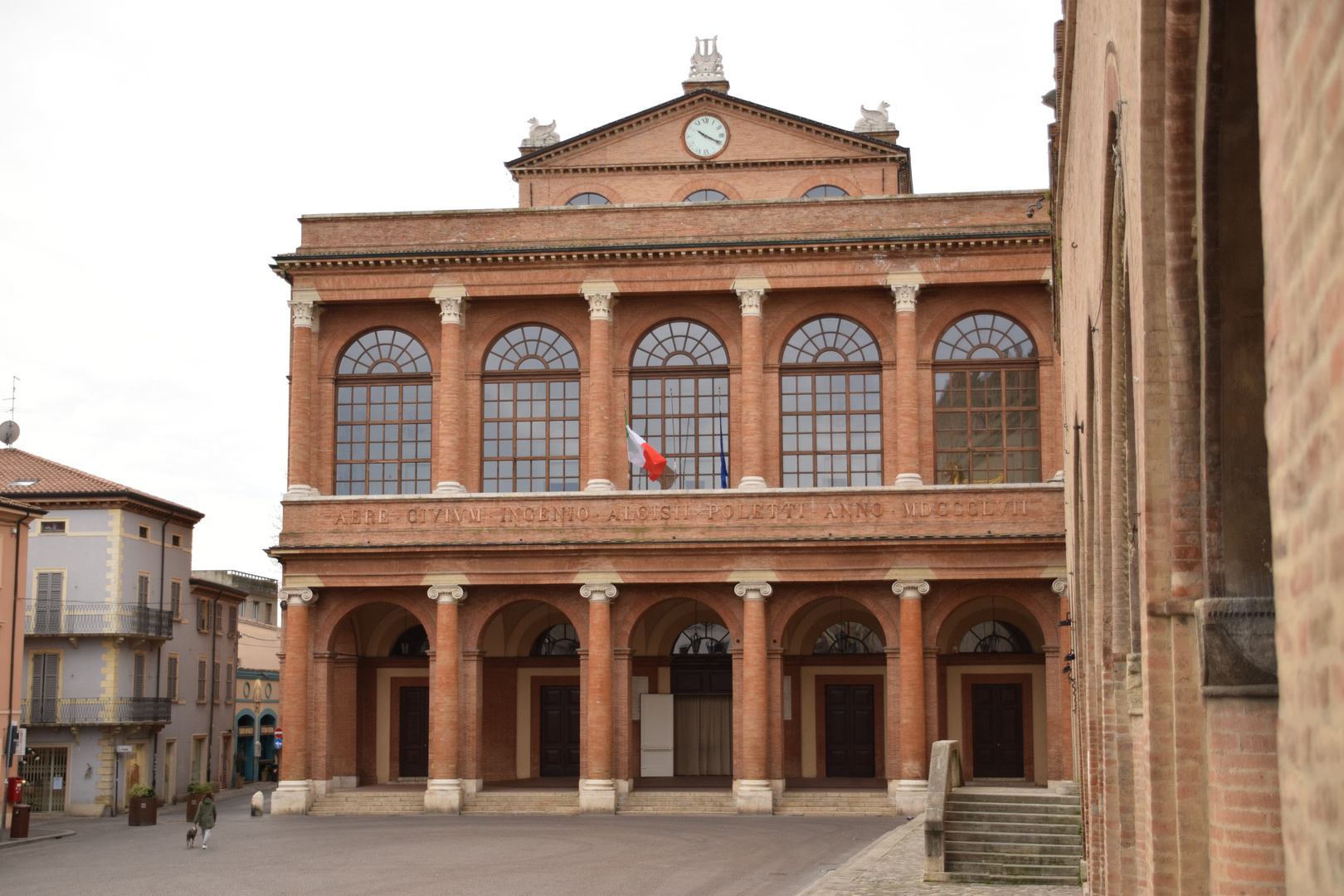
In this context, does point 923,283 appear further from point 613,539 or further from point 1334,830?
point 1334,830

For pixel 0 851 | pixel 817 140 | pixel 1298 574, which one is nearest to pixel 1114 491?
pixel 1298 574

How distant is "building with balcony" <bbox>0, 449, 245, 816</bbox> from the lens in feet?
127

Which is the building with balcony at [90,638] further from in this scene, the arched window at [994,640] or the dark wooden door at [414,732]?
the arched window at [994,640]

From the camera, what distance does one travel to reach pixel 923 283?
31.5m

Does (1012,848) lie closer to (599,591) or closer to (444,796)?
(599,591)

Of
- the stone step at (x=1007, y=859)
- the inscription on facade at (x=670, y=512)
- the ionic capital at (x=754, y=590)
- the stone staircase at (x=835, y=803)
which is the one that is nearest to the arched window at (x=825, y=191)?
the inscription on facade at (x=670, y=512)

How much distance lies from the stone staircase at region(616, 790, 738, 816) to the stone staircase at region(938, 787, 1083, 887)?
10084 mm

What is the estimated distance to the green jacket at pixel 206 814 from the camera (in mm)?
25516

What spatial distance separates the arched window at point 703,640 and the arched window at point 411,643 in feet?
20.0

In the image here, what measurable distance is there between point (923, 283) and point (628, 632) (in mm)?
9675

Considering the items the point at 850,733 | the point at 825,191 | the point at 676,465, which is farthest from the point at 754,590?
the point at 825,191

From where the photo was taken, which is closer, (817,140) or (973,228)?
(973,228)

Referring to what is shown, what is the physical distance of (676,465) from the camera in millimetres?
32312

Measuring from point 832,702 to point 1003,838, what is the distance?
1511 cm
